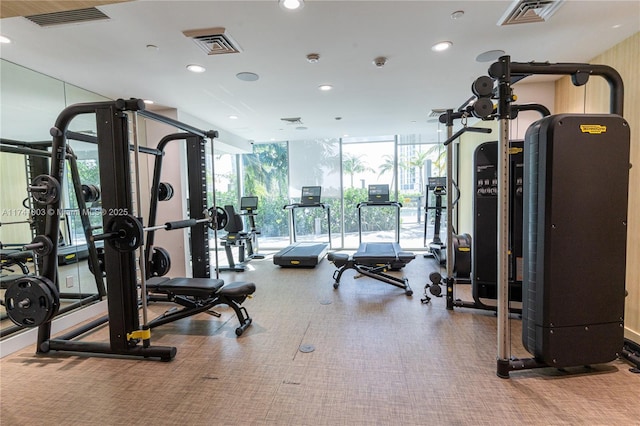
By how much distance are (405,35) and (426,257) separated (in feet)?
16.1

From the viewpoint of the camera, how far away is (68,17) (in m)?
2.38

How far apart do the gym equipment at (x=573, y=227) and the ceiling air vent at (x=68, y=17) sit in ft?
9.71

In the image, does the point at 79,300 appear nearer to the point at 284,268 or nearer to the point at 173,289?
the point at 173,289

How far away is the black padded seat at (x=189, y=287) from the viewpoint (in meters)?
3.34

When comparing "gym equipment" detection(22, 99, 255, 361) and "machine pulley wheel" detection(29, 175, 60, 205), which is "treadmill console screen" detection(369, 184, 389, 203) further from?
"machine pulley wheel" detection(29, 175, 60, 205)

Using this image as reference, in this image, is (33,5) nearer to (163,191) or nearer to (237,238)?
(163,191)

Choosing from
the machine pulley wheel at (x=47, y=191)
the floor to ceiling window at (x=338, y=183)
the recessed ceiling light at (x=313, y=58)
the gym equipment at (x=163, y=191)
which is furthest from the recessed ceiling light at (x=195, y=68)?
the floor to ceiling window at (x=338, y=183)

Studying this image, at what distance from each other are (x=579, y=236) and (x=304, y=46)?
2748 mm

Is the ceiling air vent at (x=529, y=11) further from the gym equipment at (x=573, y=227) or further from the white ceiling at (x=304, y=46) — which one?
the gym equipment at (x=573, y=227)

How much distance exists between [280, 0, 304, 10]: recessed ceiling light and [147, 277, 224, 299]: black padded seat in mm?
2682

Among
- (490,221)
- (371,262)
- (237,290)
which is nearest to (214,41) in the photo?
(237,290)

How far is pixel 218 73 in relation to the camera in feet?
11.7

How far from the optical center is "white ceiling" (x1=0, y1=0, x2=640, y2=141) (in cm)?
239

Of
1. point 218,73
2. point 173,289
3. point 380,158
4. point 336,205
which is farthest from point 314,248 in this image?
point 218,73
